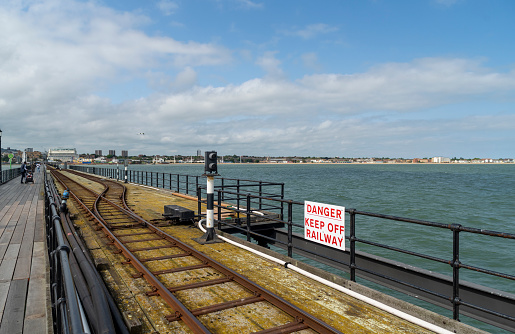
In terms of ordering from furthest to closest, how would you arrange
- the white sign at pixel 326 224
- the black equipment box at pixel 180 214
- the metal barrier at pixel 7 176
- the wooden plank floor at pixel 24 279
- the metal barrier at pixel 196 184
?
the metal barrier at pixel 7 176 → the metal barrier at pixel 196 184 → the black equipment box at pixel 180 214 → the white sign at pixel 326 224 → the wooden plank floor at pixel 24 279

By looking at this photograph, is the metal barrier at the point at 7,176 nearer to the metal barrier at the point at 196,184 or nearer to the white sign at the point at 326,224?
the metal barrier at the point at 196,184

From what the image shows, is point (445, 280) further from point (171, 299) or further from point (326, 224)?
point (171, 299)

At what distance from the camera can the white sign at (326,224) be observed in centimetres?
539

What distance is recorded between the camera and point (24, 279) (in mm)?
5184

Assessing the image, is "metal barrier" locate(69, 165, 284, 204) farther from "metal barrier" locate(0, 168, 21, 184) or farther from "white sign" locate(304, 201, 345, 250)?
"metal barrier" locate(0, 168, 21, 184)

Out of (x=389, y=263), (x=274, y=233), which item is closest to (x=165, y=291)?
(x=389, y=263)

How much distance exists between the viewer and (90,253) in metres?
6.77

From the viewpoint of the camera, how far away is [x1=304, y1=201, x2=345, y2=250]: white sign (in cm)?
539

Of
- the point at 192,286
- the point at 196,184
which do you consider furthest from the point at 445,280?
the point at 196,184

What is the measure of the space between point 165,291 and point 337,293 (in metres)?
2.44

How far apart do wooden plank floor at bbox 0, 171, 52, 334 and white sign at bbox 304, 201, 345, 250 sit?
3985 mm

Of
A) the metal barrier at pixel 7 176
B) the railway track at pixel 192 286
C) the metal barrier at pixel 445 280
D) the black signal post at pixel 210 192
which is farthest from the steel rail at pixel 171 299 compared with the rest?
the metal barrier at pixel 7 176

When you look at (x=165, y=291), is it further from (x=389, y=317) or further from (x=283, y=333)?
(x=389, y=317)

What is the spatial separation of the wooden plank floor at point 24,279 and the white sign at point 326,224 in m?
3.99
